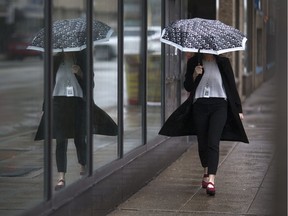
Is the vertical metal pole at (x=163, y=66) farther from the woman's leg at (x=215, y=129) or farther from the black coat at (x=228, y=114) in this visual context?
the woman's leg at (x=215, y=129)

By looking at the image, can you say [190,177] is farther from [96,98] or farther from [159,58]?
[96,98]

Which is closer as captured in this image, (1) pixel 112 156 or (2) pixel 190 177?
(1) pixel 112 156

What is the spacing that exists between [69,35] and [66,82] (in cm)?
40

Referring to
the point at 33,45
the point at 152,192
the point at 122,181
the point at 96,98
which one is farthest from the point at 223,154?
the point at 33,45

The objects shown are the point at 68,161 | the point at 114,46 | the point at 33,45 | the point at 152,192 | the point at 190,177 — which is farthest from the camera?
the point at 190,177

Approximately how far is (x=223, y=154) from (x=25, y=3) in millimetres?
6168

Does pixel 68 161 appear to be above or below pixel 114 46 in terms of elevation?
below

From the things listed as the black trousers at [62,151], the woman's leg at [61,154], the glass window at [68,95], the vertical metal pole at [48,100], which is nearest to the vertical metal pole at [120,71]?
the glass window at [68,95]

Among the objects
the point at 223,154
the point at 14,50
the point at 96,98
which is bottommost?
the point at 223,154

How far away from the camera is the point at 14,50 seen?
4391mm

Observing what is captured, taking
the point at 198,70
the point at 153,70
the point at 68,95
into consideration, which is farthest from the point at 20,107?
the point at 153,70

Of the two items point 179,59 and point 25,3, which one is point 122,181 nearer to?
point 25,3

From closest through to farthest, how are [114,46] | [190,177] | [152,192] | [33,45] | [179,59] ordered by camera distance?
[33,45] → [114,46] → [152,192] → [190,177] → [179,59]

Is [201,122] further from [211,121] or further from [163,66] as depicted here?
[163,66]
